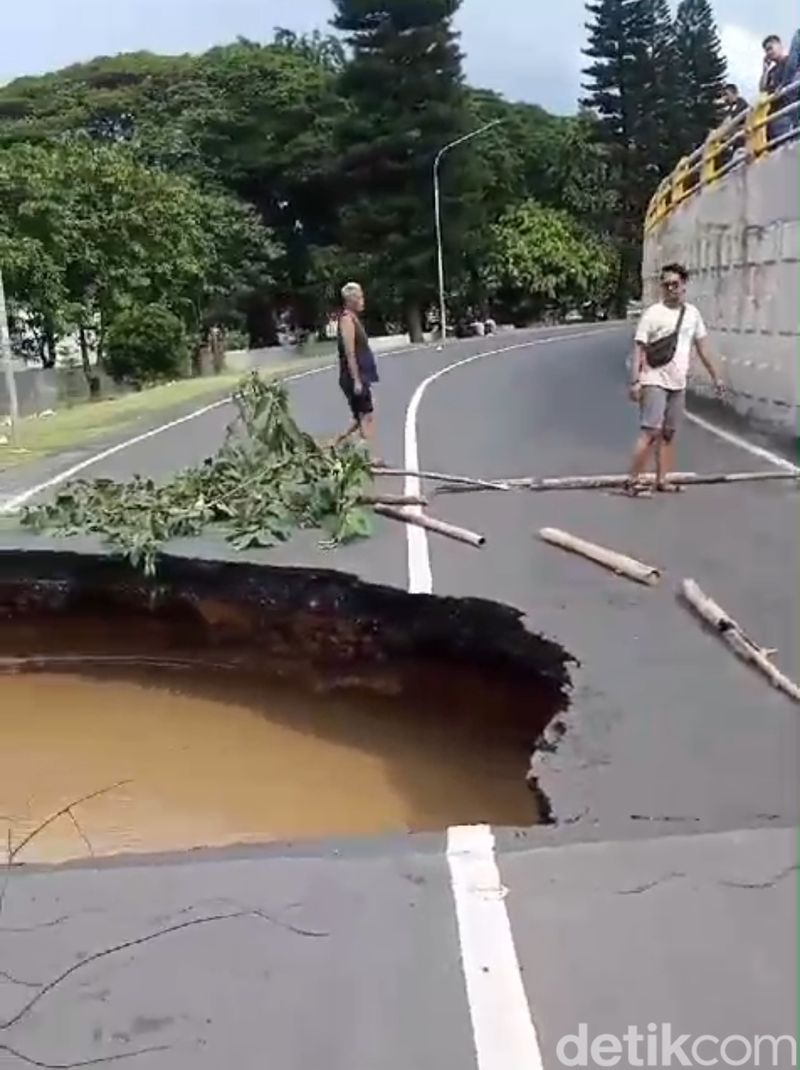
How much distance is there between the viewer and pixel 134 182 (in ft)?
112

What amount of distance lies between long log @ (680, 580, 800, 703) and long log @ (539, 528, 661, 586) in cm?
28

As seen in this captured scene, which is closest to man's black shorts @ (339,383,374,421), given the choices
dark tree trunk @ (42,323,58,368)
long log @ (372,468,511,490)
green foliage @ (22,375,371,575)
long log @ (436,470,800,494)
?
long log @ (372,468,511,490)

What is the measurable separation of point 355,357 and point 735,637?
256 inches

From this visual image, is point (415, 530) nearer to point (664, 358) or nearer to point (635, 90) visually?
point (664, 358)

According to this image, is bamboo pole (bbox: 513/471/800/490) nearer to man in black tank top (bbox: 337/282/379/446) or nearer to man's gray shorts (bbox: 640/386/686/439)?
man's gray shorts (bbox: 640/386/686/439)

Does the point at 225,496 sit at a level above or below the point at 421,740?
above

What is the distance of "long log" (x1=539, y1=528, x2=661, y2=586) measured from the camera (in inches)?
297

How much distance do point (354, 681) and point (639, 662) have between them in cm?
258

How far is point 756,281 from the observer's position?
1451cm

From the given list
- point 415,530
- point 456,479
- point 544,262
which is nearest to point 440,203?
point 544,262

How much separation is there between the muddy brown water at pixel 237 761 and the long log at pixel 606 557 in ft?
3.59

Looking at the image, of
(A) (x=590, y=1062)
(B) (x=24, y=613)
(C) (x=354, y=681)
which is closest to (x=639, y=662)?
(C) (x=354, y=681)

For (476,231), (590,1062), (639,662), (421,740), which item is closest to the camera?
(590,1062)

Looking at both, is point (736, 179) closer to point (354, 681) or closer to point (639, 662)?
point (354, 681)
